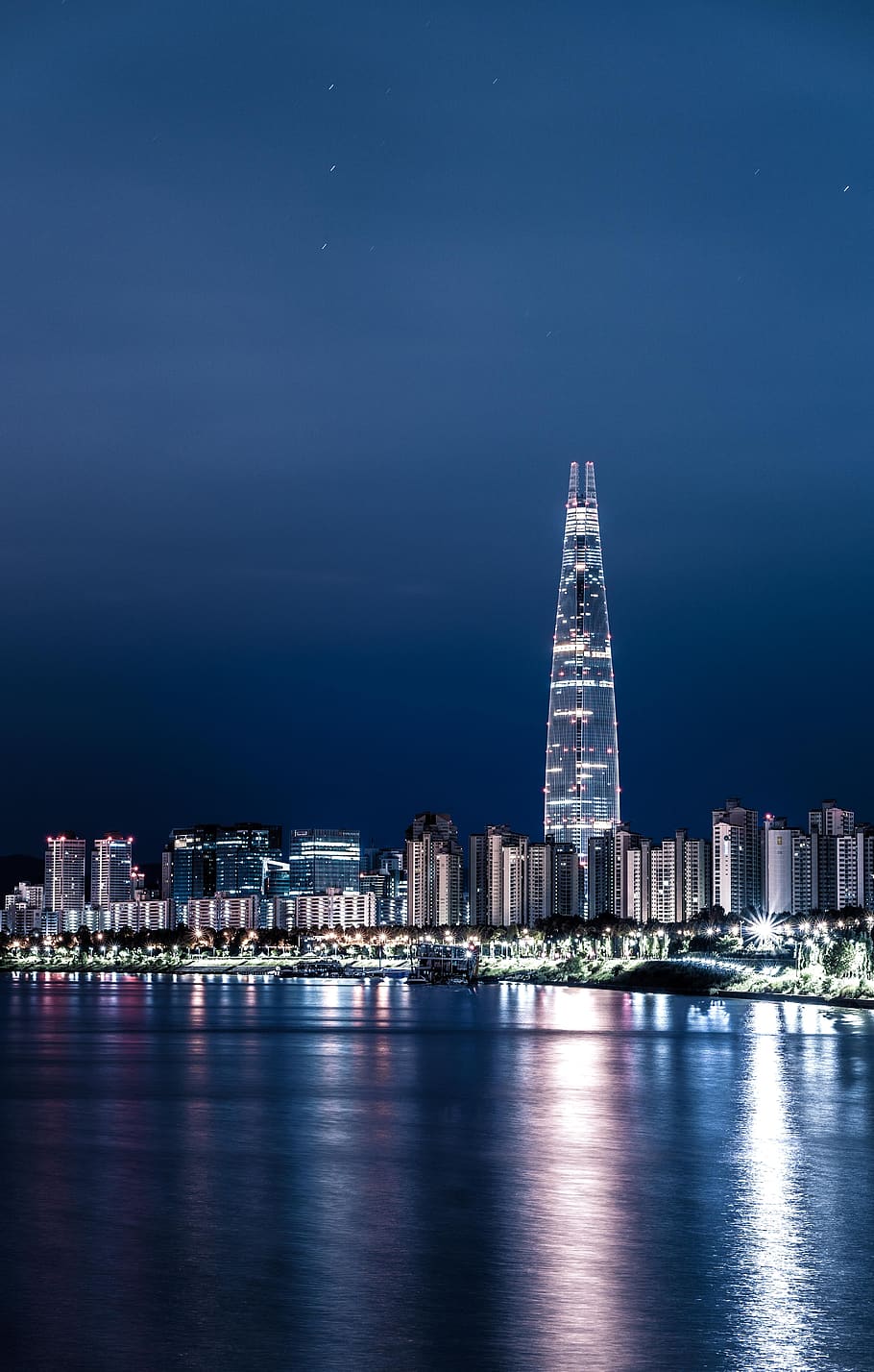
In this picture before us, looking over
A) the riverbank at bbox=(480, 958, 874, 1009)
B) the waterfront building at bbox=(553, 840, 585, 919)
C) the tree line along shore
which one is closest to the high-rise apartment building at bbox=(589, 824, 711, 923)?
the waterfront building at bbox=(553, 840, 585, 919)

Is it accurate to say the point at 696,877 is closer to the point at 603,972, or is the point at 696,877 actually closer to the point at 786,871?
the point at 786,871

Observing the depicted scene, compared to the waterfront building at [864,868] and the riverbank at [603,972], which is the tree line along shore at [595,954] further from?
the waterfront building at [864,868]

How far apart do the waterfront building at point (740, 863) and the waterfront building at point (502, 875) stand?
129 ft

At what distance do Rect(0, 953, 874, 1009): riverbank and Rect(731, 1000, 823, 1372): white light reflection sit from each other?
5319 cm

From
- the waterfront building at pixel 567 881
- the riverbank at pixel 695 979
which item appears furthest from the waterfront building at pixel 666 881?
the waterfront building at pixel 567 881

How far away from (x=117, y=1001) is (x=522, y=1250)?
79114mm

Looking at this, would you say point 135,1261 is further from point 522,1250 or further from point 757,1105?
point 757,1105

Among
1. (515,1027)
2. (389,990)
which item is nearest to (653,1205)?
(515,1027)

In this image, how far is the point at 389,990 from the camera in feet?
392

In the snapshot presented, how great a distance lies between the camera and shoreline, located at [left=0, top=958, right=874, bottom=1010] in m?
93.4

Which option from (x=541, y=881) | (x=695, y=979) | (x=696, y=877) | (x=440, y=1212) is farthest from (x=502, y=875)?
(x=440, y=1212)

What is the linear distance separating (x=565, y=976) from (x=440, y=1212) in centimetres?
11509

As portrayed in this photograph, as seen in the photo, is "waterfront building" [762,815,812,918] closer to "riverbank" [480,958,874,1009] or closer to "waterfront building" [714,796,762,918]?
"waterfront building" [714,796,762,918]

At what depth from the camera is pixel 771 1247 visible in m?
16.8
